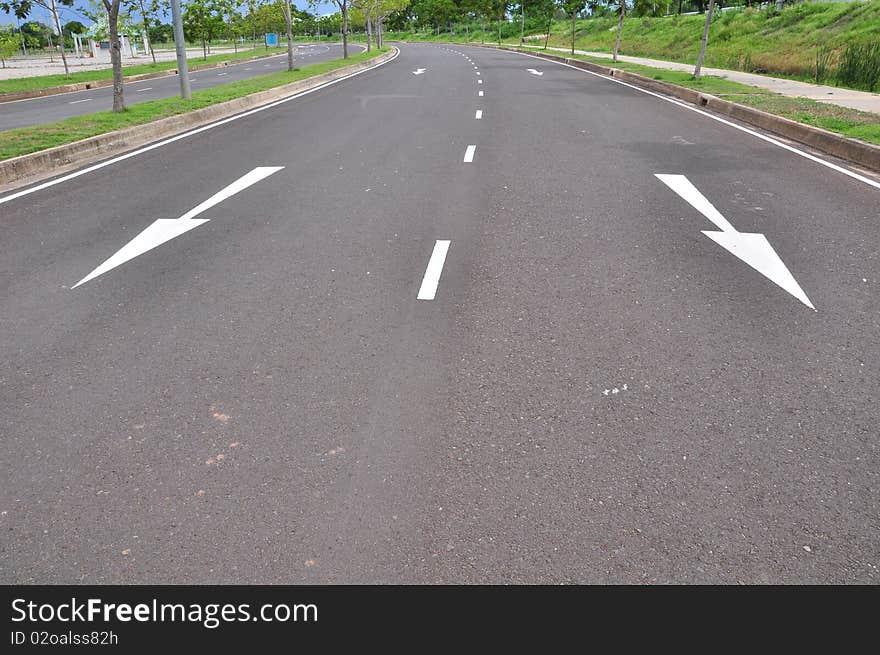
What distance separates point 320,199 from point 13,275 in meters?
3.51

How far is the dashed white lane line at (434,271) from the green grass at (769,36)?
74.7ft

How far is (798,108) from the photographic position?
14.8 m

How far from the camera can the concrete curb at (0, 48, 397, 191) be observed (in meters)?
9.62

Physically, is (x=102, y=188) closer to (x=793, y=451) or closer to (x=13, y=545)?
(x=13, y=545)

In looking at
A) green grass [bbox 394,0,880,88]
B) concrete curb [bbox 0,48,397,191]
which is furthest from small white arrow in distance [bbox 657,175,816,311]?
green grass [bbox 394,0,880,88]

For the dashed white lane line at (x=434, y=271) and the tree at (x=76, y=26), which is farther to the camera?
the tree at (x=76, y=26)

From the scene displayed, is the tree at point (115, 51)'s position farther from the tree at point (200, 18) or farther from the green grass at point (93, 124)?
the tree at point (200, 18)

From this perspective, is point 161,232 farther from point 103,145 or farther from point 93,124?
point 93,124

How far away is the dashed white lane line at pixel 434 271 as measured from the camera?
A: 5332 mm

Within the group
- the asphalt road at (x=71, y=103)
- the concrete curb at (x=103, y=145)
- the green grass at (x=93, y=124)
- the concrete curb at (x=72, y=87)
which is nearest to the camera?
the concrete curb at (x=103, y=145)

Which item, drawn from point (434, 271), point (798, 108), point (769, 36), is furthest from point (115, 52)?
point (769, 36)

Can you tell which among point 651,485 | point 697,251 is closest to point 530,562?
point 651,485

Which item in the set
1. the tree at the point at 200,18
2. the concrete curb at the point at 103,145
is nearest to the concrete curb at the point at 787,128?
the concrete curb at the point at 103,145

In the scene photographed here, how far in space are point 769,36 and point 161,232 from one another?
39691mm
